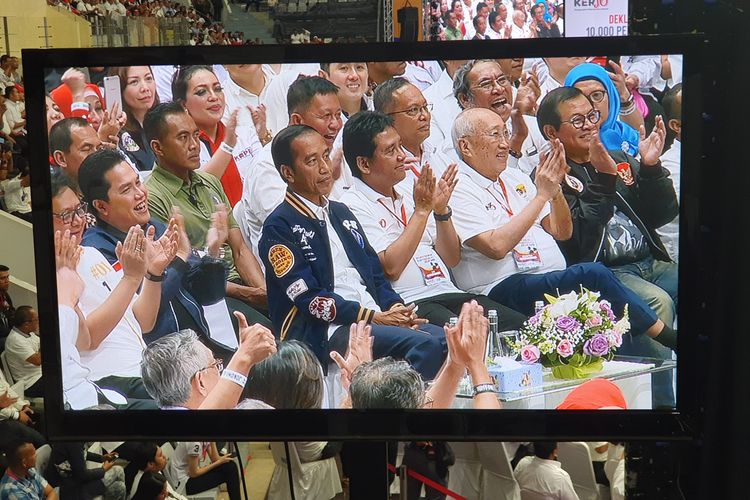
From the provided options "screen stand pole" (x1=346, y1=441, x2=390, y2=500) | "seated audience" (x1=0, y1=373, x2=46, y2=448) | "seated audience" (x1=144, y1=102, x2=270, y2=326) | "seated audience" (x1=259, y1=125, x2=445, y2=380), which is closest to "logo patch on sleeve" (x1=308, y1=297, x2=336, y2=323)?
"seated audience" (x1=259, y1=125, x2=445, y2=380)

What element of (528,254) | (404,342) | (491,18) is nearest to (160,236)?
(404,342)

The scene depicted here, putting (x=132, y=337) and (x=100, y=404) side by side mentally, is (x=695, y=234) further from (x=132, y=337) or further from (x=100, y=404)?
(x=100, y=404)

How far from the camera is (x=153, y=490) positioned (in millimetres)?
3627

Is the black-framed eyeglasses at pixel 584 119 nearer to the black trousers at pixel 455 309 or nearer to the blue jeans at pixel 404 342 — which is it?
the black trousers at pixel 455 309

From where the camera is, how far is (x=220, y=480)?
3297 millimetres

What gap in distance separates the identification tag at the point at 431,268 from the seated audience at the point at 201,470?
1.77 meters

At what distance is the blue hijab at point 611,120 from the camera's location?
5.65 feet

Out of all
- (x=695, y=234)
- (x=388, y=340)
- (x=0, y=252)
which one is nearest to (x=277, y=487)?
(x=388, y=340)

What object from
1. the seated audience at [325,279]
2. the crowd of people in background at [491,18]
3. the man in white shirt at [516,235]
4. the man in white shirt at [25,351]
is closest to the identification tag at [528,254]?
the man in white shirt at [516,235]

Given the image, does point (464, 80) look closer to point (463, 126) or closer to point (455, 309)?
point (463, 126)

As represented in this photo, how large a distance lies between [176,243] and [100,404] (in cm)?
41

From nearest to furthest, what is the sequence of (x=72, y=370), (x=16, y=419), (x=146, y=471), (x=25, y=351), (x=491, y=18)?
(x=72, y=370) < (x=146, y=471) < (x=16, y=419) < (x=25, y=351) < (x=491, y=18)

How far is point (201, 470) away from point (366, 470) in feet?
5.94

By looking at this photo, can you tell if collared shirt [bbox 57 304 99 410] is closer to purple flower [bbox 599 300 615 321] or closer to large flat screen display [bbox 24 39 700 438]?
large flat screen display [bbox 24 39 700 438]
